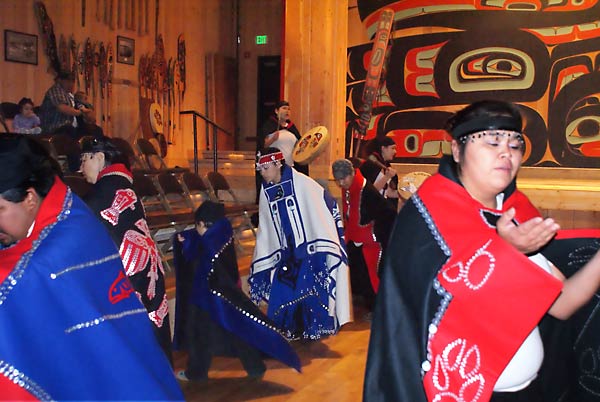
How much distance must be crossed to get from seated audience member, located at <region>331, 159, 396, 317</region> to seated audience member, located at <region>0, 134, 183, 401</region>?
157 inches

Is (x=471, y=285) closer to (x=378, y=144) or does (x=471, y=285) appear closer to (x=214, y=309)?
(x=214, y=309)

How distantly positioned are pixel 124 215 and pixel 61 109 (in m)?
4.83

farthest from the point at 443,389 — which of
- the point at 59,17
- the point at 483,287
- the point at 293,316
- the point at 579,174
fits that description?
the point at 59,17

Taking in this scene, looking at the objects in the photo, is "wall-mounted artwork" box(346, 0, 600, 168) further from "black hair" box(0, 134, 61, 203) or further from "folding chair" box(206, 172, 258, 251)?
"black hair" box(0, 134, 61, 203)

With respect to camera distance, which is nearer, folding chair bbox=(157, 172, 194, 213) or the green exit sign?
folding chair bbox=(157, 172, 194, 213)

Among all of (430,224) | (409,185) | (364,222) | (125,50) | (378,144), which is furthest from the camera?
(125,50)

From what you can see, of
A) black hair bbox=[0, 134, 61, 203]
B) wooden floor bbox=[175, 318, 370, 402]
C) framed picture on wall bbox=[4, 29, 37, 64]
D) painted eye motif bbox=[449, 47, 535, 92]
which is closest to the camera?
black hair bbox=[0, 134, 61, 203]

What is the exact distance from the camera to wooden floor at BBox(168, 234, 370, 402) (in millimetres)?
3857

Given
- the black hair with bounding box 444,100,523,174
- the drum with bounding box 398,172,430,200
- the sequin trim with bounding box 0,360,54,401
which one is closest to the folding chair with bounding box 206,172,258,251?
the drum with bounding box 398,172,430,200

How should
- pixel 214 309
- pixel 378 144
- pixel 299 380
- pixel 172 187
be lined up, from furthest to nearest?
pixel 172 187 → pixel 378 144 → pixel 299 380 → pixel 214 309

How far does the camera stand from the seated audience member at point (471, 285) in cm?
162

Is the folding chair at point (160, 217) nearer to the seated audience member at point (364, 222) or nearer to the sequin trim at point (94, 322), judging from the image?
the seated audience member at point (364, 222)

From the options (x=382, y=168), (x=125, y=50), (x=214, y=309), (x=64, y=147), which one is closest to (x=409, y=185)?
(x=382, y=168)

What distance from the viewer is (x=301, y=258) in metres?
4.84
